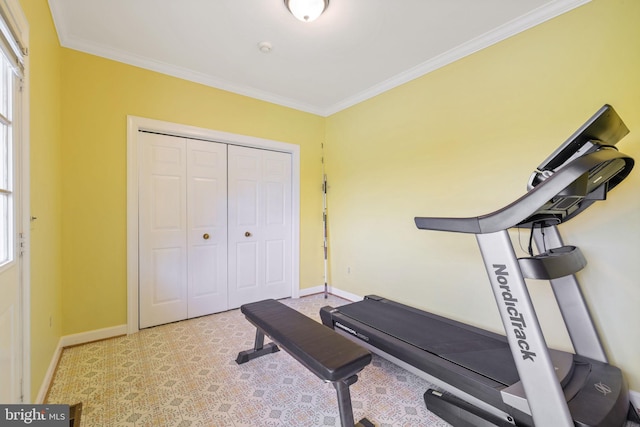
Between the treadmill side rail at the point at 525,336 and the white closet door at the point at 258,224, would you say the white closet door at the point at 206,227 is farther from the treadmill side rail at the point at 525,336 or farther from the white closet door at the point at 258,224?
the treadmill side rail at the point at 525,336

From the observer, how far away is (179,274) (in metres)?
3.03

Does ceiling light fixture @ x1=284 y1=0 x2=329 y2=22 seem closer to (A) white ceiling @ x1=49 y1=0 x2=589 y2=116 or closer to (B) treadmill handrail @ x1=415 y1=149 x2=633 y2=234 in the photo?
(A) white ceiling @ x1=49 y1=0 x2=589 y2=116

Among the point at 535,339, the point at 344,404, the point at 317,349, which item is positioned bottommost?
the point at 344,404

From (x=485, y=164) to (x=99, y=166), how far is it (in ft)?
11.5

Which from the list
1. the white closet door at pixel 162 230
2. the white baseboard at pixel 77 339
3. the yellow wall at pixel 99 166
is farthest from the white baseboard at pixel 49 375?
the white closet door at pixel 162 230

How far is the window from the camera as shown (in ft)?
4.37

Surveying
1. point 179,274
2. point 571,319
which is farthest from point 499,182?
point 179,274

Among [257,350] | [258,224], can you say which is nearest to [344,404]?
[257,350]

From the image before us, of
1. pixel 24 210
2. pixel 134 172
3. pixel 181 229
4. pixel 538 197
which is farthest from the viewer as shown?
pixel 181 229

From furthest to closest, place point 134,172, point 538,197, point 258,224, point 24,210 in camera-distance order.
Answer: point 258,224
point 134,172
point 24,210
point 538,197

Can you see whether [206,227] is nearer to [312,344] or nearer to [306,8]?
[312,344]

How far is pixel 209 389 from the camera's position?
6.24 feet

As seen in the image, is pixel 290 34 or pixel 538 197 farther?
pixel 290 34

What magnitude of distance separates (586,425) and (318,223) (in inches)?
127
